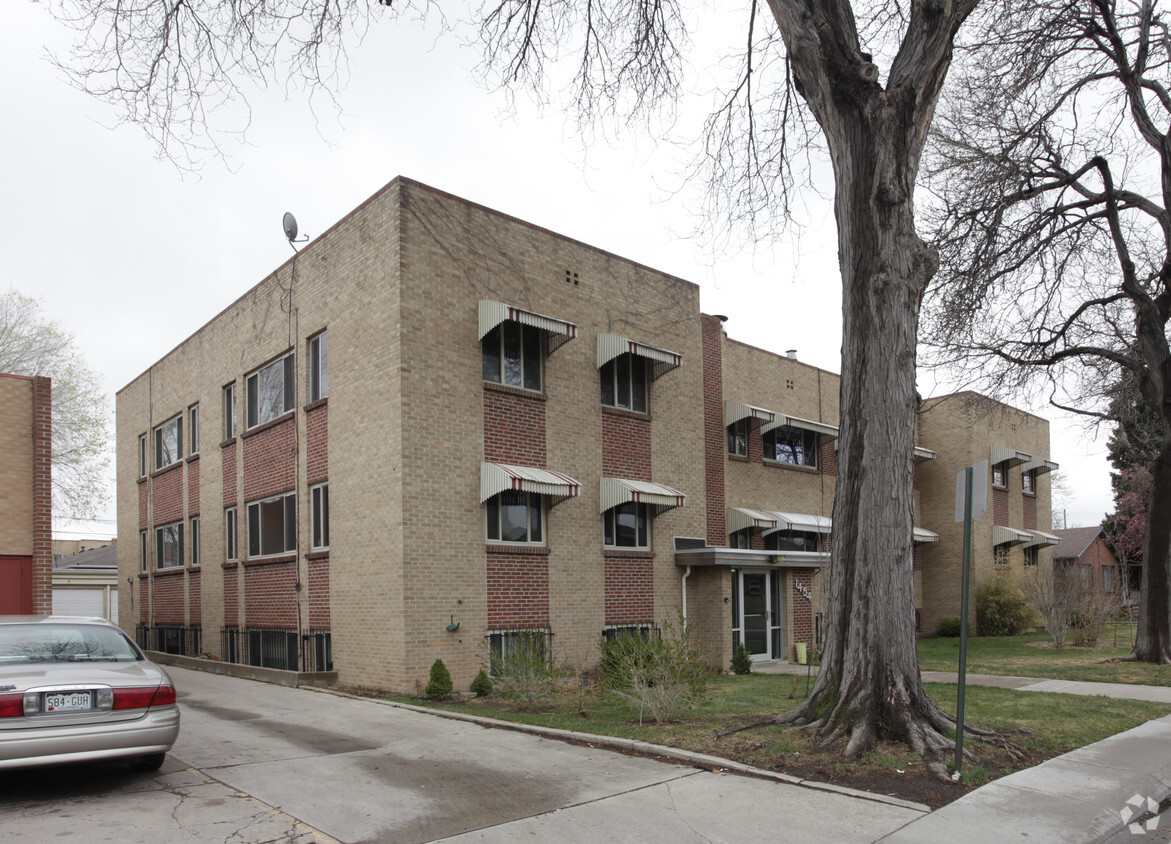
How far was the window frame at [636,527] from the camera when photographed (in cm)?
1794

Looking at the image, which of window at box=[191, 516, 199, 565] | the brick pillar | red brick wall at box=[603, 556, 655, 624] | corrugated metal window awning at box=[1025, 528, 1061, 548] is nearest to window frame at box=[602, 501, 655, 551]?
red brick wall at box=[603, 556, 655, 624]

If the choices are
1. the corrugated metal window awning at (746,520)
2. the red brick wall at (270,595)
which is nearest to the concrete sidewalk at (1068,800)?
the corrugated metal window awning at (746,520)

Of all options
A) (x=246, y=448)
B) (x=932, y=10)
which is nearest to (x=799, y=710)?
(x=932, y=10)

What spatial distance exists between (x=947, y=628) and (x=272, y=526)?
21.3 meters

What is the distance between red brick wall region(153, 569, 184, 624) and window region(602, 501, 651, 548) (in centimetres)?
1235

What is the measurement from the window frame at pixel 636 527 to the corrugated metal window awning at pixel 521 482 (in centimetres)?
212

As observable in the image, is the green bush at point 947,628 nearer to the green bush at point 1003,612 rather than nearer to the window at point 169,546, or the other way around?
the green bush at point 1003,612

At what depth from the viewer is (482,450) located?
15.7 metres

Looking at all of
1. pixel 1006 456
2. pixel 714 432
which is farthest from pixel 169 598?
pixel 1006 456

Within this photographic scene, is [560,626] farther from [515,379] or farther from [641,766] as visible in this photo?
[641,766]

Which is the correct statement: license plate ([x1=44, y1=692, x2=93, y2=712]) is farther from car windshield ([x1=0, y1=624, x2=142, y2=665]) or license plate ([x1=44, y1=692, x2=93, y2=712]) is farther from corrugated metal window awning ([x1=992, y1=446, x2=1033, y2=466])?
corrugated metal window awning ([x1=992, y1=446, x2=1033, y2=466])

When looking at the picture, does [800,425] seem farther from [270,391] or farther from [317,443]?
[270,391]

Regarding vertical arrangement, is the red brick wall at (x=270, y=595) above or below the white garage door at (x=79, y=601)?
above

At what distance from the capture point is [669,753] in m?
8.61
